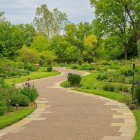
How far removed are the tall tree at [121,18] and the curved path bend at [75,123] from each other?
154ft

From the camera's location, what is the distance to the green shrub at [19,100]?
15008mm

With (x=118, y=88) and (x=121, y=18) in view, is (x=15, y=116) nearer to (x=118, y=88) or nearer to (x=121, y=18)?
(x=118, y=88)

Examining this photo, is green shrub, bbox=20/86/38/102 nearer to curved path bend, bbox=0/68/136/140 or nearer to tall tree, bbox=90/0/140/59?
curved path bend, bbox=0/68/136/140

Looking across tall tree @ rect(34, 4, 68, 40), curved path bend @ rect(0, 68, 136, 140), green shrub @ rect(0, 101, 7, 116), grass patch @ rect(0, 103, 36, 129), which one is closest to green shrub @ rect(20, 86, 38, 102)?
curved path bend @ rect(0, 68, 136, 140)

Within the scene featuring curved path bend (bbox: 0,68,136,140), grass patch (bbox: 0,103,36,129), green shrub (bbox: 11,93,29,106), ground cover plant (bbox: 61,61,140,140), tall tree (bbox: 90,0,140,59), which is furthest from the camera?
tall tree (bbox: 90,0,140,59)

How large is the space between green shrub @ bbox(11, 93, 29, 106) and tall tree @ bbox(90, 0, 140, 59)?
47803mm

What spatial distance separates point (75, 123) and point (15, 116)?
2129 millimetres

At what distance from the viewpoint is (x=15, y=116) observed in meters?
12.7

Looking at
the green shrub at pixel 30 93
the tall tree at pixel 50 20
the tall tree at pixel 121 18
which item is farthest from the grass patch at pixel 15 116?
the tall tree at pixel 50 20

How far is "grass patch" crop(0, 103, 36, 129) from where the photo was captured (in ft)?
37.8

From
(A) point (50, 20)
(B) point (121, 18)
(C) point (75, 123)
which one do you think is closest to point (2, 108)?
(C) point (75, 123)

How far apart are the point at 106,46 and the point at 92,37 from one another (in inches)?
275

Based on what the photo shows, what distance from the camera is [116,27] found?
214ft

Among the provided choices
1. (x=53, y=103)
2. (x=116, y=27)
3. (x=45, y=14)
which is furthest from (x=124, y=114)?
(x=45, y=14)
